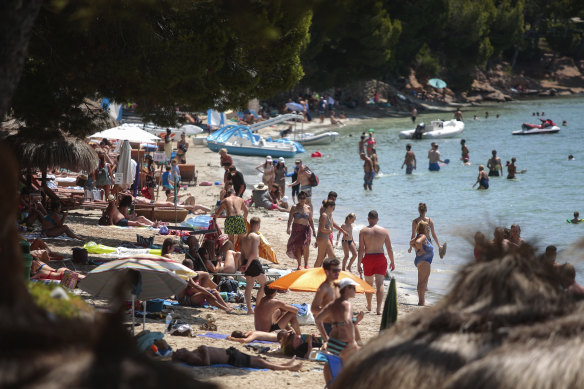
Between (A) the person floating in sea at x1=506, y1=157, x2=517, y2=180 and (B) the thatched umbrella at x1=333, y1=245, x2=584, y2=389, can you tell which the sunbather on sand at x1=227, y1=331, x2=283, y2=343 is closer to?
(B) the thatched umbrella at x1=333, y1=245, x2=584, y2=389

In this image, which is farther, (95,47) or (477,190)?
(477,190)

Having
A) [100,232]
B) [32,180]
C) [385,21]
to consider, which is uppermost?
[385,21]

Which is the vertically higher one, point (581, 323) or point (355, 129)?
point (355, 129)

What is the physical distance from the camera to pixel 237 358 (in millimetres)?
7902

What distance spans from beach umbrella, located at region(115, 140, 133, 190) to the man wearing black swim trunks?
21.7ft

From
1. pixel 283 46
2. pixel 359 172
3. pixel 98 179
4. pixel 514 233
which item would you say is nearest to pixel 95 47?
pixel 283 46

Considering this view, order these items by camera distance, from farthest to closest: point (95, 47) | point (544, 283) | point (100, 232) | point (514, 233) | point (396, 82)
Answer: point (396, 82), point (100, 232), point (514, 233), point (95, 47), point (544, 283)

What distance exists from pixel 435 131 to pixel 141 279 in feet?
132

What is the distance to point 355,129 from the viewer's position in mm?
53188

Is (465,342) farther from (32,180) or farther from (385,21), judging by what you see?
(385,21)

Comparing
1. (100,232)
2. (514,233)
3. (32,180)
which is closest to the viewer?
(514,233)

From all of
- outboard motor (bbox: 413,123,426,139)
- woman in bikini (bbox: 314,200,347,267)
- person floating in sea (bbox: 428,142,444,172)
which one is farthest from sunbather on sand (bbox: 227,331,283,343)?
outboard motor (bbox: 413,123,426,139)

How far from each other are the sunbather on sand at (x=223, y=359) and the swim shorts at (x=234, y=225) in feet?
19.3

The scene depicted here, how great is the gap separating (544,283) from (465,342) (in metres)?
0.69
